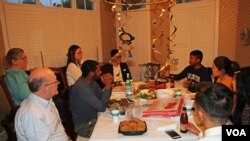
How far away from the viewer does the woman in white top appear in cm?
354

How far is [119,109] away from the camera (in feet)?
6.63

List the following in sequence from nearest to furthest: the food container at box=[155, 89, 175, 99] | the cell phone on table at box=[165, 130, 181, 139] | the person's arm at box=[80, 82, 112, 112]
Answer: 1. the cell phone on table at box=[165, 130, 181, 139]
2. the person's arm at box=[80, 82, 112, 112]
3. the food container at box=[155, 89, 175, 99]

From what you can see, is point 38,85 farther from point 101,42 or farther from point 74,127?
point 101,42

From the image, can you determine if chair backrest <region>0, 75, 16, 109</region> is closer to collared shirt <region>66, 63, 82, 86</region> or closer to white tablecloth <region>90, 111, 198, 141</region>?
collared shirt <region>66, 63, 82, 86</region>

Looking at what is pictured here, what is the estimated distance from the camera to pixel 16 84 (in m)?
2.60

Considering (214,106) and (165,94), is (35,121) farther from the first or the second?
(165,94)

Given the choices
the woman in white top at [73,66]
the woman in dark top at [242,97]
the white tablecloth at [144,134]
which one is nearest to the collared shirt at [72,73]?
the woman in white top at [73,66]

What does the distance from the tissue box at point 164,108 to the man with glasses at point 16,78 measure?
1.43 meters

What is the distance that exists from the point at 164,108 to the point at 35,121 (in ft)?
3.45

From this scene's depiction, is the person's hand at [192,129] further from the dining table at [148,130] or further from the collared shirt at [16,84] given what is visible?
the collared shirt at [16,84]

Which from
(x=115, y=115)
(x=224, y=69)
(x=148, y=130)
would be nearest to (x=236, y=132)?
(x=148, y=130)

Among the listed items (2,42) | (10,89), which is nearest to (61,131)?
(10,89)

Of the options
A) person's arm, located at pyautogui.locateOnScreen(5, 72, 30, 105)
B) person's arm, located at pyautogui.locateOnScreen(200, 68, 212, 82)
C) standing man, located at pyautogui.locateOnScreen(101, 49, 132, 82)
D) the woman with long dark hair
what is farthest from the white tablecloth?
standing man, located at pyautogui.locateOnScreen(101, 49, 132, 82)

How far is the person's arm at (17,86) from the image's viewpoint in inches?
102
